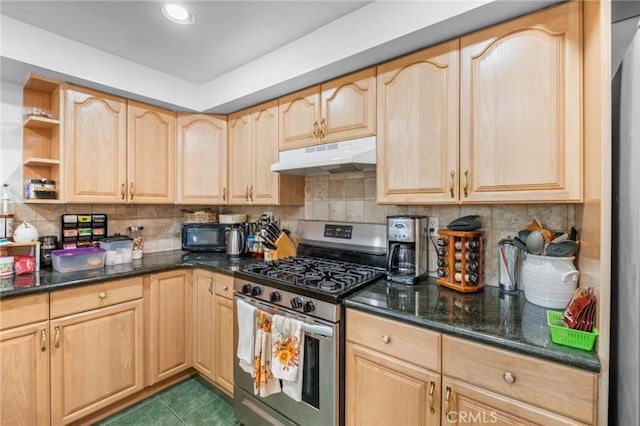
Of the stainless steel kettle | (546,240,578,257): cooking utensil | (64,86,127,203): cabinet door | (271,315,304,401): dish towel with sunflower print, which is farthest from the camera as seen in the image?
the stainless steel kettle

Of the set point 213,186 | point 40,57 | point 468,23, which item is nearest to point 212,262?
point 213,186

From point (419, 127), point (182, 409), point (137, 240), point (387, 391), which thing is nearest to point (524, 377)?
point (387, 391)

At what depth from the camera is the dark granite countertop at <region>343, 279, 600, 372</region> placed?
3.07 feet

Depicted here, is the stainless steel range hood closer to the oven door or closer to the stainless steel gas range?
the stainless steel gas range

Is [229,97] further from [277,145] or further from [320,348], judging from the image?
[320,348]

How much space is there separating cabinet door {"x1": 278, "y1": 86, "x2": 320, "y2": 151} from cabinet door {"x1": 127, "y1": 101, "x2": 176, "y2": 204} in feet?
3.42

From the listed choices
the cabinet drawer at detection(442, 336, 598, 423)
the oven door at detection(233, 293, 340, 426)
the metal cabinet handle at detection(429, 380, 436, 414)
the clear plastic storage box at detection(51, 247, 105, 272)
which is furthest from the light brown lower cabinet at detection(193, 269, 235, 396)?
the cabinet drawer at detection(442, 336, 598, 423)

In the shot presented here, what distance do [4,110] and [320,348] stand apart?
260 cm

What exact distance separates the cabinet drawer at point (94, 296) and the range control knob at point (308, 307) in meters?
1.30

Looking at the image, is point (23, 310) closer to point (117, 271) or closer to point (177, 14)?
point (117, 271)

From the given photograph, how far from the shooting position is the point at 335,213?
7.26 ft

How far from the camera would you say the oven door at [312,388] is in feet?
4.57

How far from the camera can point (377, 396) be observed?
130 cm

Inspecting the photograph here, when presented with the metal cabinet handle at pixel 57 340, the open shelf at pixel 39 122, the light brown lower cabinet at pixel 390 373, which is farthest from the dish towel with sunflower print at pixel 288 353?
the open shelf at pixel 39 122
